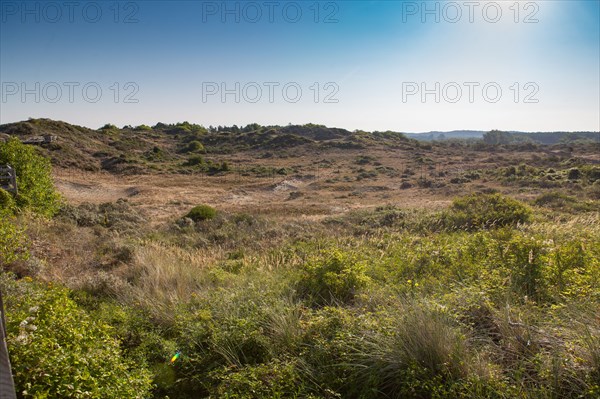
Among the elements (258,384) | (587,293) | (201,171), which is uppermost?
(201,171)

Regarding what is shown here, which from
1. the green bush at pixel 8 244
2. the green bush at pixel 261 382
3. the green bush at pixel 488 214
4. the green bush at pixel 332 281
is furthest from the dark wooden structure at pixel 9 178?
the green bush at pixel 488 214

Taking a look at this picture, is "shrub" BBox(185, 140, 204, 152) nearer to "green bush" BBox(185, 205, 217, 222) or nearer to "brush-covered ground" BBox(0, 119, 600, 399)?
"green bush" BBox(185, 205, 217, 222)

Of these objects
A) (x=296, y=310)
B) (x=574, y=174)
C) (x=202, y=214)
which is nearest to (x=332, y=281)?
(x=296, y=310)

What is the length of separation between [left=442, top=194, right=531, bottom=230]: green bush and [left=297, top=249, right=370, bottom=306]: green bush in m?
7.11

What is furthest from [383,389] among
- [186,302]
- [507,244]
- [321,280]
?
[507,244]

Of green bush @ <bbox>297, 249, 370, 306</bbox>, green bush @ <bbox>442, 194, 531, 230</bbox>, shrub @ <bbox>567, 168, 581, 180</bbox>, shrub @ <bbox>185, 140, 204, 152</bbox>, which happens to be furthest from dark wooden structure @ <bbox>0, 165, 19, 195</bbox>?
shrub @ <bbox>185, 140, 204, 152</bbox>

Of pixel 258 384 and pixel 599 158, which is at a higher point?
pixel 599 158

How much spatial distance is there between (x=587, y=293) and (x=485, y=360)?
1869mm

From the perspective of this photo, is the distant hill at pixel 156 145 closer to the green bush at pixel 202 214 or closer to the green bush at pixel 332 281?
the green bush at pixel 202 214

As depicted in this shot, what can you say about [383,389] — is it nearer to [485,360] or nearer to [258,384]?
[485,360]

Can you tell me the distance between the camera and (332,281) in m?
5.79

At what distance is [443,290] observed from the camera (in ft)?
16.8

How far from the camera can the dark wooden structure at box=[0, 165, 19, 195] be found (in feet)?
38.9

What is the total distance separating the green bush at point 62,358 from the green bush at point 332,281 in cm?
268
